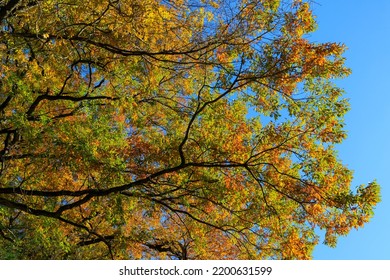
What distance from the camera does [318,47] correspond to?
32.4 ft

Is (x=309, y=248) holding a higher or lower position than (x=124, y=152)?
lower

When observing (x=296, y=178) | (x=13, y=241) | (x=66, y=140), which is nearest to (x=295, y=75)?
(x=296, y=178)

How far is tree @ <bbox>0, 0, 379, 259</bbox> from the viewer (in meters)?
9.48

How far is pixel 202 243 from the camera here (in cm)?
1229

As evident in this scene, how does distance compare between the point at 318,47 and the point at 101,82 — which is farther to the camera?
the point at 101,82

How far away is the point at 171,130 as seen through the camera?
1198cm

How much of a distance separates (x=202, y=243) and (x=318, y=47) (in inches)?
213

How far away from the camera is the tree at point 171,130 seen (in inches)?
373

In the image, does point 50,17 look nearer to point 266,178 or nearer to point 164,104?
point 164,104

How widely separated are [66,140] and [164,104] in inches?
138
